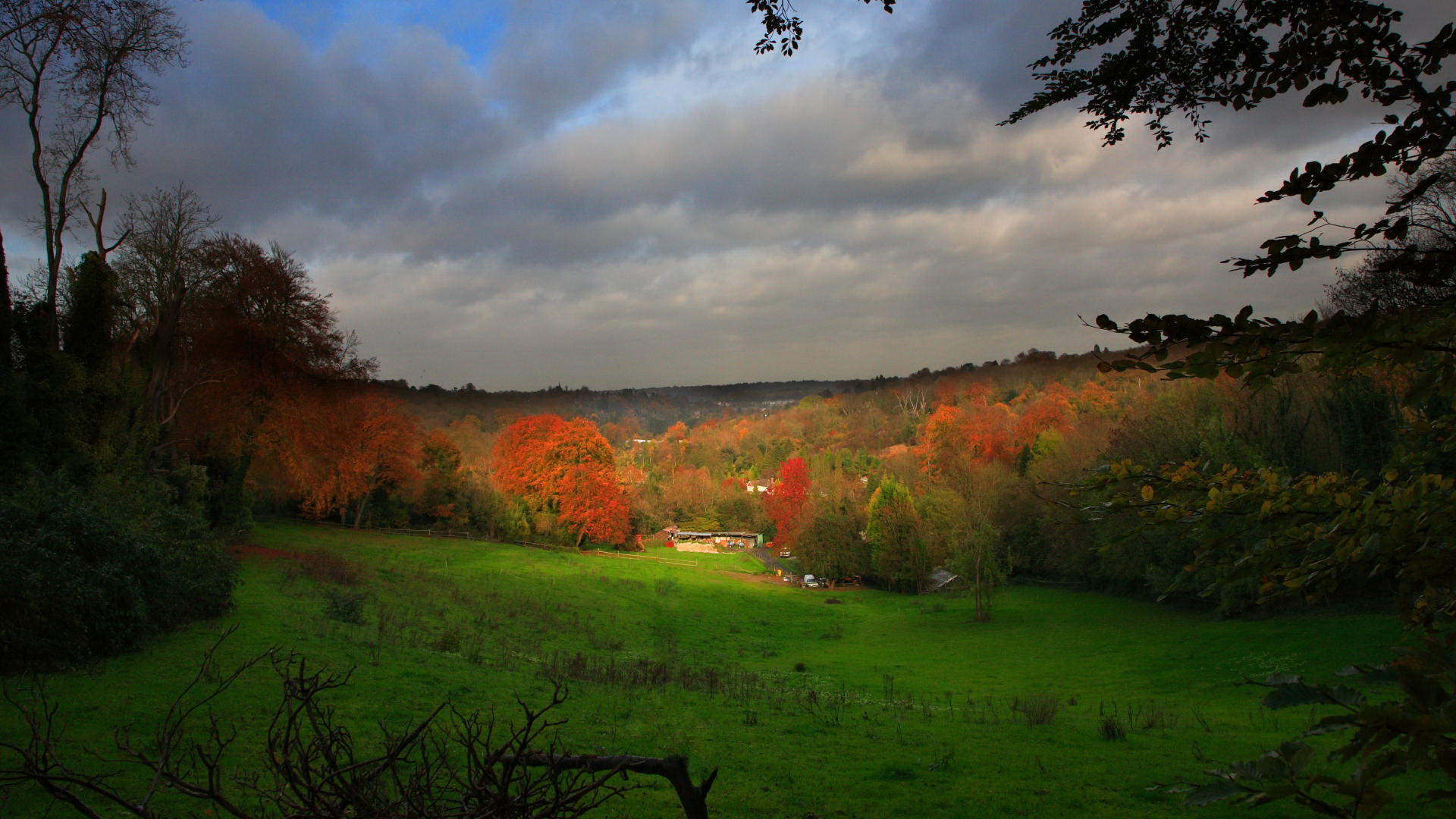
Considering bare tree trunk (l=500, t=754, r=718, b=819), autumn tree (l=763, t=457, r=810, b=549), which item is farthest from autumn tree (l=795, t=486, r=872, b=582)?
bare tree trunk (l=500, t=754, r=718, b=819)

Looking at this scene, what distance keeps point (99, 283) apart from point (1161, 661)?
3102 centimetres

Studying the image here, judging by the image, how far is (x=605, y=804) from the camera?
7.22 m

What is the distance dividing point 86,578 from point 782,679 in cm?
1420

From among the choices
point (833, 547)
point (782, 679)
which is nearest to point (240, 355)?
point (782, 679)

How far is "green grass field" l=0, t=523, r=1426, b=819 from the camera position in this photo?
8.20 metres

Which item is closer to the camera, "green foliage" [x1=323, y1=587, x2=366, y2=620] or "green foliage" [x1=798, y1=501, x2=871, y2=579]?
"green foliage" [x1=323, y1=587, x2=366, y2=620]

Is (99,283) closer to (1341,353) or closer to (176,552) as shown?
(176,552)

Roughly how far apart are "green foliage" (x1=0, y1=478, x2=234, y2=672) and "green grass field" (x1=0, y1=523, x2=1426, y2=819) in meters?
0.54

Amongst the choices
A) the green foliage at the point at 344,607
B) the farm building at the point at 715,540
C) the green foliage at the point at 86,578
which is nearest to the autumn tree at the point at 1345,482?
the green foliage at the point at 86,578

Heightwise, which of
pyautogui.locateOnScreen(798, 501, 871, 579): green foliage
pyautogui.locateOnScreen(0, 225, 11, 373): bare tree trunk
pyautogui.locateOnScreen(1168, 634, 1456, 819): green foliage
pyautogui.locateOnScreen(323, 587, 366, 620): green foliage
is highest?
pyautogui.locateOnScreen(0, 225, 11, 373): bare tree trunk

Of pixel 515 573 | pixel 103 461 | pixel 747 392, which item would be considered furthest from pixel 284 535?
pixel 747 392

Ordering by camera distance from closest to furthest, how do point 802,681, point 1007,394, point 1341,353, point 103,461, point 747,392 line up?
point 1341,353
point 103,461
point 802,681
point 1007,394
point 747,392

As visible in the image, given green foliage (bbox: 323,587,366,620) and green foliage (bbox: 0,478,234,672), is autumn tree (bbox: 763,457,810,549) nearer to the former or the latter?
green foliage (bbox: 323,587,366,620)

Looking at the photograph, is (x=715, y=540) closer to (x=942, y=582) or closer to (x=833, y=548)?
(x=833, y=548)
